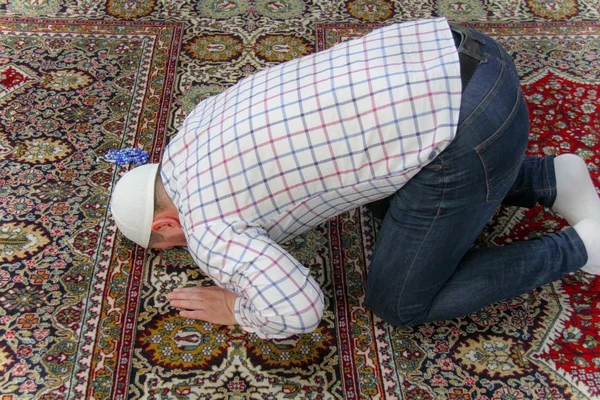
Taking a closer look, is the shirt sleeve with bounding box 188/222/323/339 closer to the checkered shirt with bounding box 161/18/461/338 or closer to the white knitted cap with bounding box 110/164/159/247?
the checkered shirt with bounding box 161/18/461/338

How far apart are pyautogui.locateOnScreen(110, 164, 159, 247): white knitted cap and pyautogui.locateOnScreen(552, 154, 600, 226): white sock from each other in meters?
0.98

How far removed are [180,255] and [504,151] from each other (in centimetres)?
87

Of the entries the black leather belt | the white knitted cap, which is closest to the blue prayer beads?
the white knitted cap

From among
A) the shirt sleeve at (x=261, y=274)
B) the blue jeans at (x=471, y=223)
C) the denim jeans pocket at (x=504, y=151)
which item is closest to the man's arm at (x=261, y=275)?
the shirt sleeve at (x=261, y=274)

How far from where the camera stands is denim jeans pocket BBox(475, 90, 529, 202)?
111cm

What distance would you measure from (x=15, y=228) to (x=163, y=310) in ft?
1.62

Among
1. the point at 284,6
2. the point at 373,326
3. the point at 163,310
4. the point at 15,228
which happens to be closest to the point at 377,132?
the point at 373,326

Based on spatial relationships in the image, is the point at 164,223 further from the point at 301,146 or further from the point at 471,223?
the point at 471,223

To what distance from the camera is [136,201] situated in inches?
49.3

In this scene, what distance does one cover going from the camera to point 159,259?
156cm

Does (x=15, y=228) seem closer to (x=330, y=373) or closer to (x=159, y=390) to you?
(x=159, y=390)

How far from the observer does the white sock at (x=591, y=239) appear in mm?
1368

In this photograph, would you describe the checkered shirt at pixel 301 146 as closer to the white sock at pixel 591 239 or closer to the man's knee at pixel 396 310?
the man's knee at pixel 396 310

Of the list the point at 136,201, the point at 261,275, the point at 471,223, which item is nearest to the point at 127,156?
the point at 136,201
